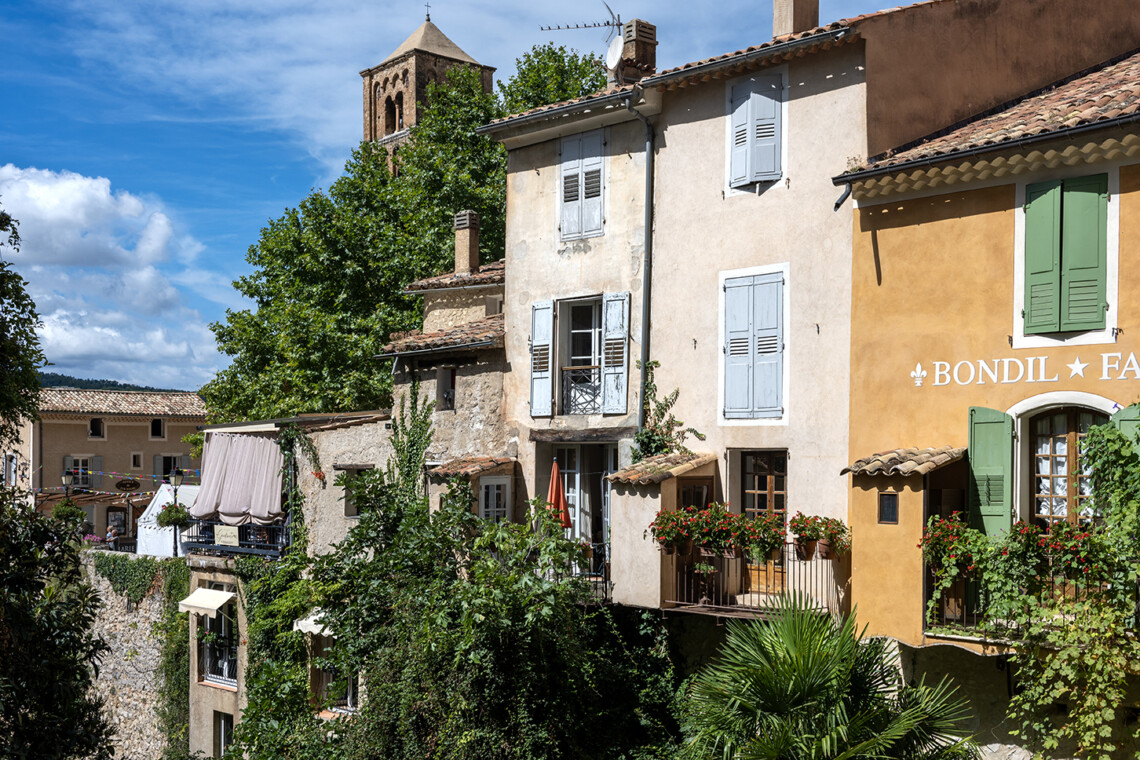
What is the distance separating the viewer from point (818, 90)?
15.4 metres

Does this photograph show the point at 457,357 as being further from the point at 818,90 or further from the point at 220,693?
the point at 220,693

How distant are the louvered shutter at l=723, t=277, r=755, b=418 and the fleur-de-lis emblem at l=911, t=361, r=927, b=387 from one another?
282 cm

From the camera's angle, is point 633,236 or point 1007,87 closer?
point 1007,87

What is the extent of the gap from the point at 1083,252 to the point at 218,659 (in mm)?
20905

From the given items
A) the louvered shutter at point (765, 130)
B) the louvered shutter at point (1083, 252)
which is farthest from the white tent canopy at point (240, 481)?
the louvered shutter at point (1083, 252)

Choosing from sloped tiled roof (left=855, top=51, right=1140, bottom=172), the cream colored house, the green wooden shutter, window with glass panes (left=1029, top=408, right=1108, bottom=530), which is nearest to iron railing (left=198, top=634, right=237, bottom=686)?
sloped tiled roof (left=855, top=51, right=1140, bottom=172)

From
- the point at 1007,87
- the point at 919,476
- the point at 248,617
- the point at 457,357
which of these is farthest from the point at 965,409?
the point at 248,617

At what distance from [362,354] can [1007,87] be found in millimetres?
18830

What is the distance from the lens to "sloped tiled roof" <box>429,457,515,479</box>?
18453 millimetres

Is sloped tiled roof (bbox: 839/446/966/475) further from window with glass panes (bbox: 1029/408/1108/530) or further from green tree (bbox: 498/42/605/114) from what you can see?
green tree (bbox: 498/42/605/114)

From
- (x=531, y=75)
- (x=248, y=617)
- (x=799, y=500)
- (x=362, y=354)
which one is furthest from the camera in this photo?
(x=531, y=75)

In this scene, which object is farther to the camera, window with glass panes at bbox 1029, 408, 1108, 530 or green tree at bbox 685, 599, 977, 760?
window with glass panes at bbox 1029, 408, 1108, 530

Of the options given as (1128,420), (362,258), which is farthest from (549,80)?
(1128,420)

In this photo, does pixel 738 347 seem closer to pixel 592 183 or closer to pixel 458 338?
pixel 592 183
